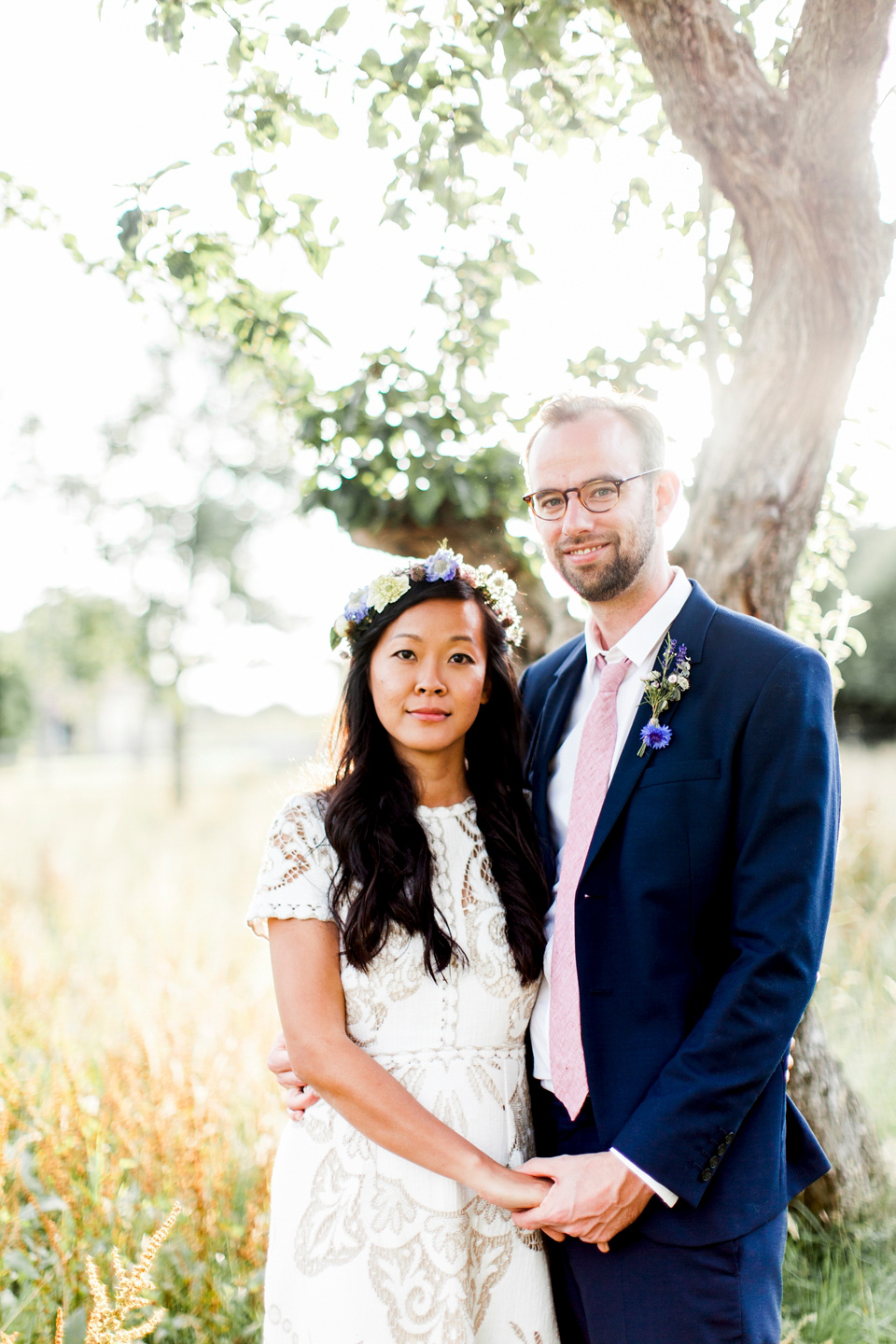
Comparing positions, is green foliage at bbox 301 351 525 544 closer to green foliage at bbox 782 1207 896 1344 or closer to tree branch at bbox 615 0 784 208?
tree branch at bbox 615 0 784 208

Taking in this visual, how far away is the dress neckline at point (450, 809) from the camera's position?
7.52ft

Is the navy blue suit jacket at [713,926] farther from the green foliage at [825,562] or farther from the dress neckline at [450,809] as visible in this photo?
the green foliage at [825,562]

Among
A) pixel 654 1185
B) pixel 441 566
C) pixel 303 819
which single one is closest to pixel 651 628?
pixel 441 566

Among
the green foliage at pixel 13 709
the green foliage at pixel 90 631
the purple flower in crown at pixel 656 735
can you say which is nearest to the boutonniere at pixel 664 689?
the purple flower in crown at pixel 656 735

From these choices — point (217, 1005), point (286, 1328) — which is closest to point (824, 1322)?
point (286, 1328)

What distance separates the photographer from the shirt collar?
2154 mm

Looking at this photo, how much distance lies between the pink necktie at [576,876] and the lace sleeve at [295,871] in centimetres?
53

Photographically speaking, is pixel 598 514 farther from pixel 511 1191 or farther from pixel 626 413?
pixel 511 1191

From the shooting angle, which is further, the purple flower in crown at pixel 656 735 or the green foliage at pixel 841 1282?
the green foliage at pixel 841 1282

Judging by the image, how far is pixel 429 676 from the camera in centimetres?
220

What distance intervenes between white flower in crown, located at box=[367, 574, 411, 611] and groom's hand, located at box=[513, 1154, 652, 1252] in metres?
1.31

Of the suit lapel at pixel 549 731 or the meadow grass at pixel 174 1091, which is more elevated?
the suit lapel at pixel 549 731

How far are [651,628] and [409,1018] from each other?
1052 millimetres

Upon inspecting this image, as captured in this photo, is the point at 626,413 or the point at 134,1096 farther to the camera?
the point at 134,1096
